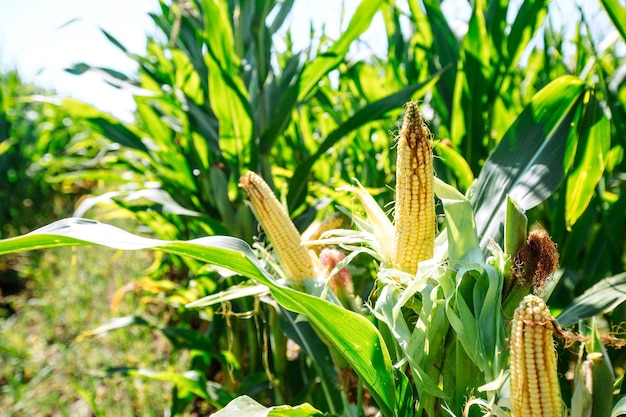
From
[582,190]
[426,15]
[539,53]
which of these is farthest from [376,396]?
[539,53]

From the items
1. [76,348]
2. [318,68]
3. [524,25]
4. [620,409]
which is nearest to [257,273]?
[620,409]

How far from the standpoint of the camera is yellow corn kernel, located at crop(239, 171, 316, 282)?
0.89 metres

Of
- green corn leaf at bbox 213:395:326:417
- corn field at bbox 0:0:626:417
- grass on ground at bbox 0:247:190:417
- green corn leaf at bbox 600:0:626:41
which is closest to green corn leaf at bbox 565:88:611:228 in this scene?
corn field at bbox 0:0:626:417

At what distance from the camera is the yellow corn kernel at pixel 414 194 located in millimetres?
716

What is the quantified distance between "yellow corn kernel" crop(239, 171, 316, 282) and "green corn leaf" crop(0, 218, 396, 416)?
15 centimetres

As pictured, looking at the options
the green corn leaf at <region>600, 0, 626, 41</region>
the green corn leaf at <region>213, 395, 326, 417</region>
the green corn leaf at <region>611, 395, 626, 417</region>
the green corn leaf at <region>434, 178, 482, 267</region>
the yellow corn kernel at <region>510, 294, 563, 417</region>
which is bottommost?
the green corn leaf at <region>611, 395, 626, 417</region>

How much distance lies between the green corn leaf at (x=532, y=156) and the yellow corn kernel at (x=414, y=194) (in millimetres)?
159

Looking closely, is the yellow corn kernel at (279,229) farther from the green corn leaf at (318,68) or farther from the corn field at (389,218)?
the green corn leaf at (318,68)

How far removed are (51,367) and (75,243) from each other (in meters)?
1.80

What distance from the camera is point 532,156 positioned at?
0.90 m

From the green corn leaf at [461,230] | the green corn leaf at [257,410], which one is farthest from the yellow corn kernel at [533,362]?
the green corn leaf at [257,410]

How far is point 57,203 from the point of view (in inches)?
187

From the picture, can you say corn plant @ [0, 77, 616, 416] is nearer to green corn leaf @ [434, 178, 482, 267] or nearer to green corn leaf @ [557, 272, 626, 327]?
green corn leaf @ [434, 178, 482, 267]

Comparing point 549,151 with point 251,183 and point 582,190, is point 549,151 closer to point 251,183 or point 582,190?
point 582,190
